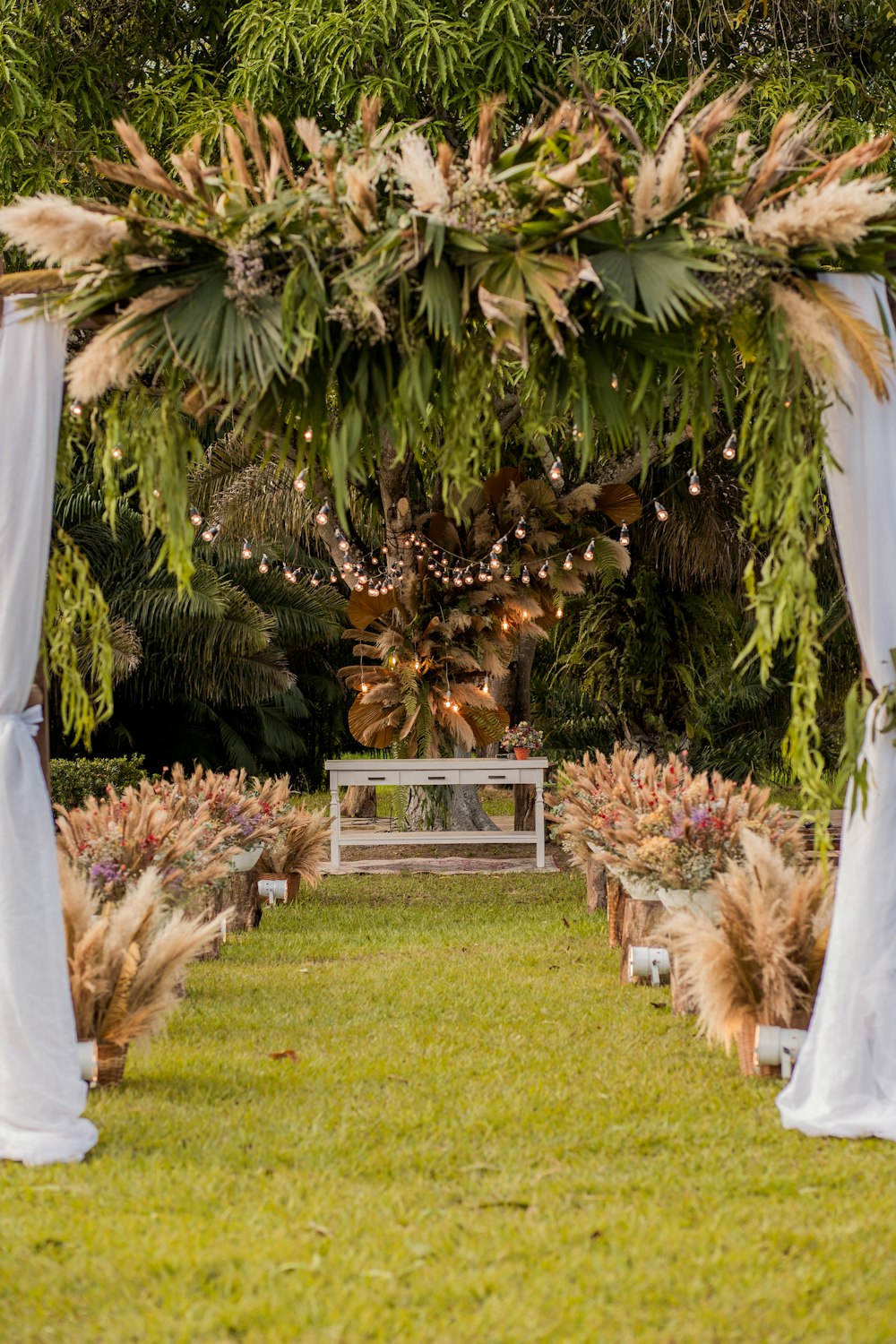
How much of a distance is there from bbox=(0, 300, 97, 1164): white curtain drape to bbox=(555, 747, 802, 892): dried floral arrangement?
2.58 meters

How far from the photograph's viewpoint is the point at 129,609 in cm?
1641

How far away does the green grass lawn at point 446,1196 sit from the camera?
2.79 metres

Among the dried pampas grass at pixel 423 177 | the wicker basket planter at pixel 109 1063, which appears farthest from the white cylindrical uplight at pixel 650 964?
the dried pampas grass at pixel 423 177

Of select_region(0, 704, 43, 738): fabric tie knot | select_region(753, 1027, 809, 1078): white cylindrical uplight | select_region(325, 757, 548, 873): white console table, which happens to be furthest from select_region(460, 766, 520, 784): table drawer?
select_region(0, 704, 43, 738): fabric tie knot

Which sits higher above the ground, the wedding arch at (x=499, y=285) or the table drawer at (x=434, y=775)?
the wedding arch at (x=499, y=285)

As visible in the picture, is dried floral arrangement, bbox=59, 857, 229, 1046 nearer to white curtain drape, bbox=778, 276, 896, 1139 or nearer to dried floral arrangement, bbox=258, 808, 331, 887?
white curtain drape, bbox=778, 276, 896, 1139

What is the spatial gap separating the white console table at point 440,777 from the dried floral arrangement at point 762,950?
20.5ft

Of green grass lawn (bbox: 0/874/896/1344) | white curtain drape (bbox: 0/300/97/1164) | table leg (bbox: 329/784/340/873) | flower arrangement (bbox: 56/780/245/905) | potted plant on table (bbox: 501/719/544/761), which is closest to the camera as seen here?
green grass lawn (bbox: 0/874/896/1344)

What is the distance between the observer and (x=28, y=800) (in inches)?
160

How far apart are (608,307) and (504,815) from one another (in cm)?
1388

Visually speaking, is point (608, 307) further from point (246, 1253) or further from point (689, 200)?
point (246, 1253)

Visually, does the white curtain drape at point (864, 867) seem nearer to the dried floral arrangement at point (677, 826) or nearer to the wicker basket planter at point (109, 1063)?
the dried floral arrangement at point (677, 826)

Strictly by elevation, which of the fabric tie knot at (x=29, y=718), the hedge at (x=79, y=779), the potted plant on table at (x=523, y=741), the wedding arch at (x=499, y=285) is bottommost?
the hedge at (x=79, y=779)

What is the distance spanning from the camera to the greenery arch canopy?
3770 mm
